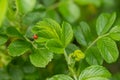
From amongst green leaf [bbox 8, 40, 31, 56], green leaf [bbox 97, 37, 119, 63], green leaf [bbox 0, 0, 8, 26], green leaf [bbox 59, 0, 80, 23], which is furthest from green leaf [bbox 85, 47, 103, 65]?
green leaf [bbox 59, 0, 80, 23]

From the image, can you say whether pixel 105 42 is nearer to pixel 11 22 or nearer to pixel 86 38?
pixel 86 38

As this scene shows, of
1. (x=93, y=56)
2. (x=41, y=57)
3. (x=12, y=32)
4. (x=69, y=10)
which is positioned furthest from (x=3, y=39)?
(x=69, y=10)

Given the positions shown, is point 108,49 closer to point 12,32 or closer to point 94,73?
point 94,73

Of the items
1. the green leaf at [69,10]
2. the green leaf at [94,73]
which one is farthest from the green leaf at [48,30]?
the green leaf at [69,10]

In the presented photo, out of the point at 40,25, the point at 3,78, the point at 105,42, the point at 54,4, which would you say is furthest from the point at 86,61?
the point at 54,4

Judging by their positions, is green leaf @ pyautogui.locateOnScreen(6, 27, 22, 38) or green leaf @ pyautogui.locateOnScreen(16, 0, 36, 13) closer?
green leaf @ pyautogui.locateOnScreen(16, 0, 36, 13)

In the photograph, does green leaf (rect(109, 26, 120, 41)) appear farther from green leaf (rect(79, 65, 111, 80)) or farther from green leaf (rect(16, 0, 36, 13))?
green leaf (rect(16, 0, 36, 13))

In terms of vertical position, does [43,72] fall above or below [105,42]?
below
